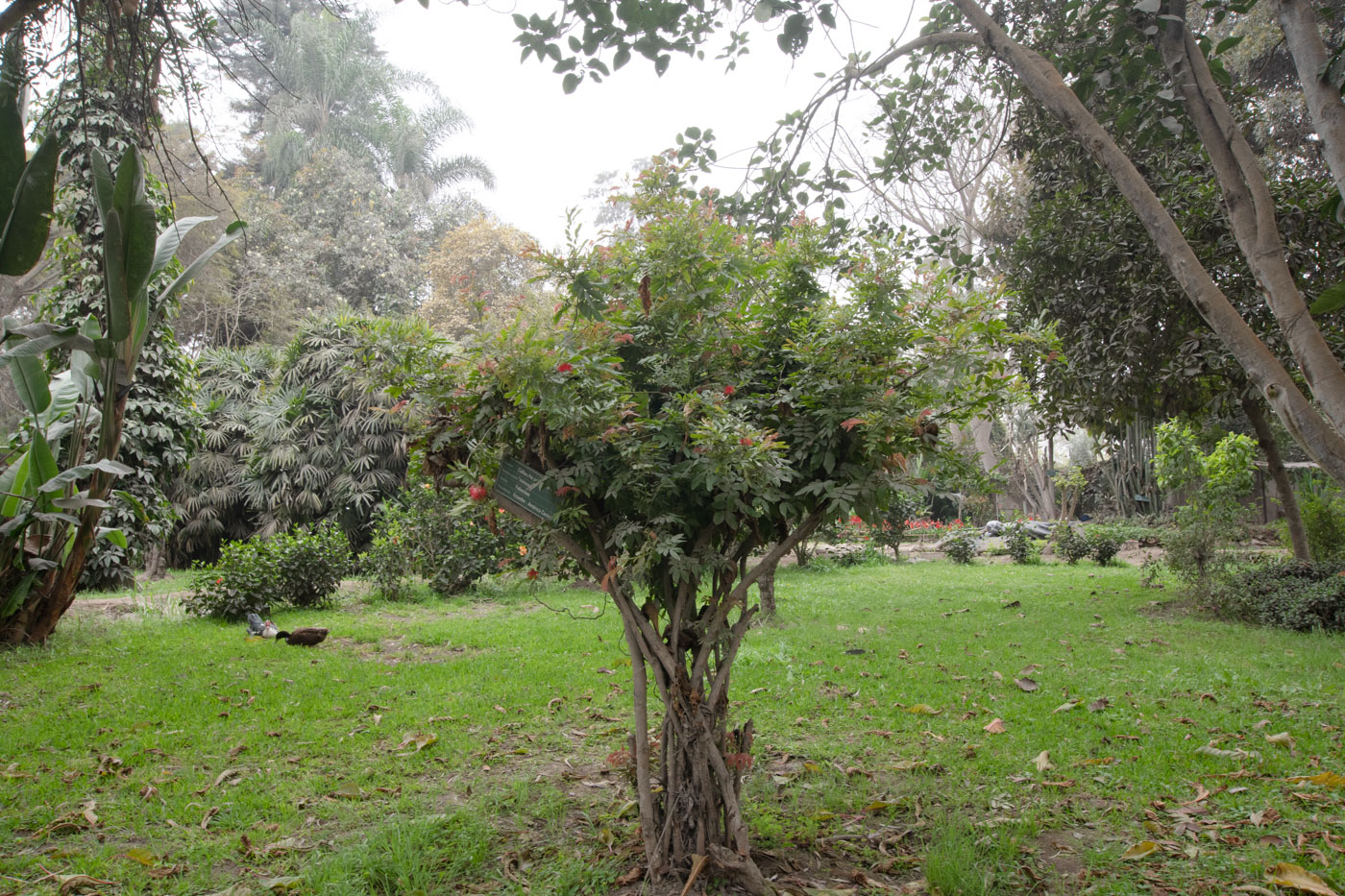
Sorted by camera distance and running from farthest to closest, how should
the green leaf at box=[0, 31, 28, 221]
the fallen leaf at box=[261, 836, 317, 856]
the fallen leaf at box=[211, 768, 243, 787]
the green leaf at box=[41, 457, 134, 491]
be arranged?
1. the green leaf at box=[41, 457, 134, 491]
2. the fallen leaf at box=[211, 768, 243, 787]
3. the fallen leaf at box=[261, 836, 317, 856]
4. the green leaf at box=[0, 31, 28, 221]

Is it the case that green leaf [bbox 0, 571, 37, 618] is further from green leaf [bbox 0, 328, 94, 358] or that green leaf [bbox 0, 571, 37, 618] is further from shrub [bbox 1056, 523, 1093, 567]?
shrub [bbox 1056, 523, 1093, 567]

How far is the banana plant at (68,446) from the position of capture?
4.45 meters

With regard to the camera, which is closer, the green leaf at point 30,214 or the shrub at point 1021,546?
the green leaf at point 30,214

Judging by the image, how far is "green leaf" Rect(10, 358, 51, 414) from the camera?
16.5ft

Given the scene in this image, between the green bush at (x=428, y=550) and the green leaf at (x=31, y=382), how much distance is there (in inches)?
171

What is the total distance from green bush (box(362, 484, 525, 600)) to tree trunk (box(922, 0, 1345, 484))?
295 inches

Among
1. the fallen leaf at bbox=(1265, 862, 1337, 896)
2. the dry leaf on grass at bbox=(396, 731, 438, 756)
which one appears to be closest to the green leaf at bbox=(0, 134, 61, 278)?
the dry leaf on grass at bbox=(396, 731, 438, 756)

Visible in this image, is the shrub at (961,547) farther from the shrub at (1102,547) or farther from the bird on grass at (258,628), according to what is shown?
the bird on grass at (258,628)

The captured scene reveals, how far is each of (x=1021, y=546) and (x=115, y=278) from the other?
13.2m

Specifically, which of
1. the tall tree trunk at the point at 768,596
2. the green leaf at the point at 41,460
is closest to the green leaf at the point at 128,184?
the green leaf at the point at 41,460

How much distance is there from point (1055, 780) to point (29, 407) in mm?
6578

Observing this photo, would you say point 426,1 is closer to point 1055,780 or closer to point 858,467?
point 858,467

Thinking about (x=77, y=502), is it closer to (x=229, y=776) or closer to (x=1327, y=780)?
(x=229, y=776)

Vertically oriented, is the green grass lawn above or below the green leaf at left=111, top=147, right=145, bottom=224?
below
